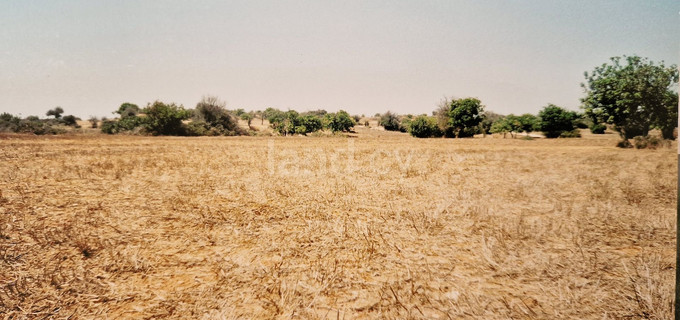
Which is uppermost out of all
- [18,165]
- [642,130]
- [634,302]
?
[642,130]

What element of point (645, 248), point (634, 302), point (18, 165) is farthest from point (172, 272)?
point (18, 165)


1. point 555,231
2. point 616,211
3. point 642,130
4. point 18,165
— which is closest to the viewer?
point 555,231

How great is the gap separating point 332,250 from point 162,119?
4251 cm

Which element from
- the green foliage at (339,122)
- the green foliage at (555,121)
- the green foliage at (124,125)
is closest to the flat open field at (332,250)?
the green foliage at (124,125)

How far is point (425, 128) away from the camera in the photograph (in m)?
49.2

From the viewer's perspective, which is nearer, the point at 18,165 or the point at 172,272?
the point at 172,272

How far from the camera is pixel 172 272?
3.40 meters

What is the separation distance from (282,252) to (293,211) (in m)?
1.97

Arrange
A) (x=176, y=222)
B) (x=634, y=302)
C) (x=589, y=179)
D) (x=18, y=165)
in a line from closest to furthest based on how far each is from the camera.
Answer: (x=634, y=302), (x=176, y=222), (x=589, y=179), (x=18, y=165)

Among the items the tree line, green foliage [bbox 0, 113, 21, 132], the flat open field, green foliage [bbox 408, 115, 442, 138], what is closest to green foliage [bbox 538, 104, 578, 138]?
the tree line

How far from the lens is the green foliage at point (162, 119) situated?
3691cm

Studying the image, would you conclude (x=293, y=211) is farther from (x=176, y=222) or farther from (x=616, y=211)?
(x=616, y=211)

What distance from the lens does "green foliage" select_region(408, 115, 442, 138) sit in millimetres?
48906

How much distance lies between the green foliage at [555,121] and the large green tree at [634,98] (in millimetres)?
41327
